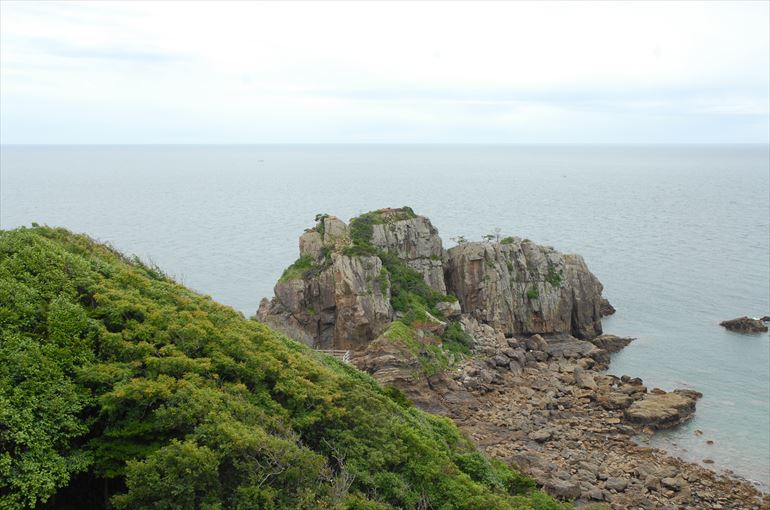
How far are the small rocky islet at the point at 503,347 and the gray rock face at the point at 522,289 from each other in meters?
0.10

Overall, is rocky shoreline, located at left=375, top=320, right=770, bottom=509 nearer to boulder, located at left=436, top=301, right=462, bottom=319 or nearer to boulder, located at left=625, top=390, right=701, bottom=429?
boulder, located at left=625, top=390, right=701, bottom=429

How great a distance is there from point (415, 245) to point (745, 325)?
29.5 metres

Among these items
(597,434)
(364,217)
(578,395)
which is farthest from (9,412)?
(364,217)

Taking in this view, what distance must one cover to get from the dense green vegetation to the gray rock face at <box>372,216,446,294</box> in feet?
90.7

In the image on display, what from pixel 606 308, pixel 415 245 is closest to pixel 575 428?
pixel 415 245

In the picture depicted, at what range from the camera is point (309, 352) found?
33.1 metres

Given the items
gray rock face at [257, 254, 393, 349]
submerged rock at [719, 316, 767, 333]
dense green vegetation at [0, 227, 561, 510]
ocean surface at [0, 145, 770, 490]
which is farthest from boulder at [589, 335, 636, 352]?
dense green vegetation at [0, 227, 561, 510]

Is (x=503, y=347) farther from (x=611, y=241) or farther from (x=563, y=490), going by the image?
Result: (x=611, y=241)

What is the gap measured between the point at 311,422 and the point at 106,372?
21.7ft

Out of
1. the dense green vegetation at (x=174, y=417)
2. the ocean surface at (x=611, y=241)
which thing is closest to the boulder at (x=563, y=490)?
the dense green vegetation at (x=174, y=417)

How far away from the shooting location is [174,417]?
1952cm

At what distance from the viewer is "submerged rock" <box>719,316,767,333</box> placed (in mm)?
59938

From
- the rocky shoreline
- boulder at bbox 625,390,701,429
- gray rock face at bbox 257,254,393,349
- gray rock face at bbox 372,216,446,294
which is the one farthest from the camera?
gray rock face at bbox 372,216,446,294

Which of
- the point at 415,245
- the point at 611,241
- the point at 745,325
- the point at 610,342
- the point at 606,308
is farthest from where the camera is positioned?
the point at 611,241
